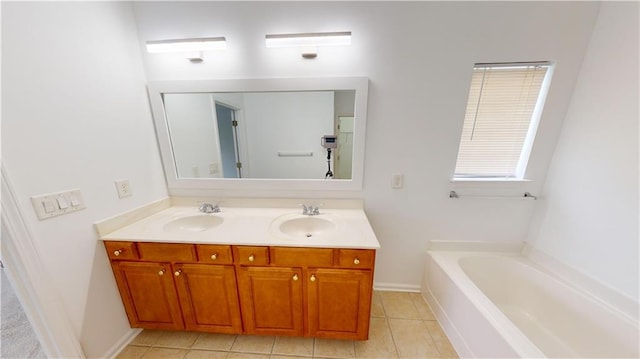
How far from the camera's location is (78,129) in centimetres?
116

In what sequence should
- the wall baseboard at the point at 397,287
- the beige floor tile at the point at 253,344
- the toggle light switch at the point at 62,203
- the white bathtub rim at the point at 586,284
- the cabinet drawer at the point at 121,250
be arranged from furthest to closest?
the wall baseboard at the point at 397,287 < the beige floor tile at the point at 253,344 < the cabinet drawer at the point at 121,250 < the white bathtub rim at the point at 586,284 < the toggle light switch at the point at 62,203

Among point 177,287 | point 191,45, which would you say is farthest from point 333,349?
point 191,45

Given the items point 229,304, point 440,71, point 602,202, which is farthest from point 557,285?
point 229,304

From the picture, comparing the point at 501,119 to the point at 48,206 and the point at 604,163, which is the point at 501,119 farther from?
the point at 48,206

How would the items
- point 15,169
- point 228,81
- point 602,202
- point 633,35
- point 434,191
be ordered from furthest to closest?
point 434,191, point 228,81, point 602,202, point 633,35, point 15,169

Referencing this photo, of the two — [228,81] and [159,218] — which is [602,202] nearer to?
[228,81]

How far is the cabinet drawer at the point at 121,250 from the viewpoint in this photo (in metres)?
1.29

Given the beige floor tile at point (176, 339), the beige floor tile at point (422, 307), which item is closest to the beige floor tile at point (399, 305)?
the beige floor tile at point (422, 307)

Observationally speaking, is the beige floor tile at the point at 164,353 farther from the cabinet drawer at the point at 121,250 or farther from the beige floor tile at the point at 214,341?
the cabinet drawer at the point at 121,250

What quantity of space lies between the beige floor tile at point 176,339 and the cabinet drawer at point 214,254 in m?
0.69

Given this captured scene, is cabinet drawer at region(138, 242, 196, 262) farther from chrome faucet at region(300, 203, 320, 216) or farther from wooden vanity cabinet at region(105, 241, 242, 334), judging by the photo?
chrome faucet at region(300, 203, 320, 216)

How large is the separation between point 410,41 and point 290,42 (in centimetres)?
87

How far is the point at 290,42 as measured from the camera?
1426mm

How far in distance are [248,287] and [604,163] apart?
95.7 inches
